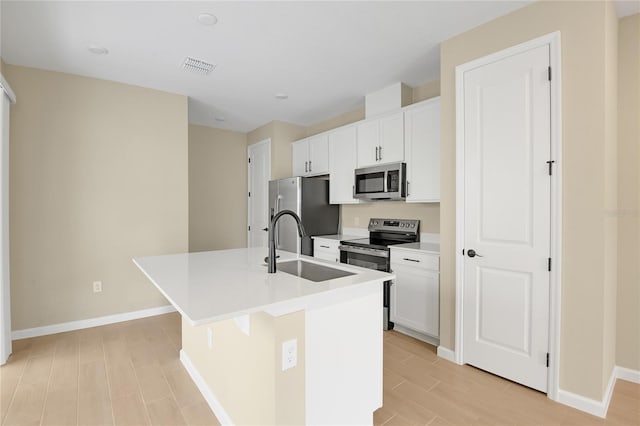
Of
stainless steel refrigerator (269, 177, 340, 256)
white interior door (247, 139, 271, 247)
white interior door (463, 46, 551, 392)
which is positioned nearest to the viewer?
white interior door (463, 46, 551, 392)

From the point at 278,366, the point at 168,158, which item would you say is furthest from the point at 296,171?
the point at 278,366

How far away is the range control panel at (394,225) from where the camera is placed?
3.61 m

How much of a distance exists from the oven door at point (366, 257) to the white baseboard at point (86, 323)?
2240 mm

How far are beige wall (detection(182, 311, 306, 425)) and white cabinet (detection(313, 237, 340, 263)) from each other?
2.10 m

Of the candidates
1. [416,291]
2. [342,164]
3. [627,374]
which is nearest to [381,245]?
[416,291]

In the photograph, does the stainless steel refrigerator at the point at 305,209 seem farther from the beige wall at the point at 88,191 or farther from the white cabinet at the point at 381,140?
the beige wall at the point at 88,191

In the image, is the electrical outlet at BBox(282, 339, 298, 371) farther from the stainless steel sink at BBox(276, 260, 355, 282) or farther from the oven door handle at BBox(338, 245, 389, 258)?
the oven door handle at BBox(338, 245, 389, 258)

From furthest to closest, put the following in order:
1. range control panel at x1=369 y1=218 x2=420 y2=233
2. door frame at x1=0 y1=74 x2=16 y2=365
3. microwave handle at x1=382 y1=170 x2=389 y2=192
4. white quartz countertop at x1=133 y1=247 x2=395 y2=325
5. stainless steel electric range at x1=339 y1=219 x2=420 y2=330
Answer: range control panel at x1=369 y1=218 x2=420 y2=233
microwave handle at x1=382 y1=170 x2=389 y2=192
stainless steel electric range at x1=339 y1=219 x2=420 y2=330
door frame at x1=0 y1=74 x2=16 y2=365
white quartz countertop at x1=133 y1=247 x2=395 y2=325

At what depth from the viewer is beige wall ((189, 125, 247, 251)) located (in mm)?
5230

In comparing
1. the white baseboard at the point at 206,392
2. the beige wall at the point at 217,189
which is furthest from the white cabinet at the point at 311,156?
the white baseboard at the point at 206,392

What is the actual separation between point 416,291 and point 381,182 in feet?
4.11

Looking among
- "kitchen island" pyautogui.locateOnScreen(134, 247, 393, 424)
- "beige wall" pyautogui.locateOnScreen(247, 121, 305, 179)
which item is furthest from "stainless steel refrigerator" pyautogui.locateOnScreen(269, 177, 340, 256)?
"kitchen island" pyautogui.locateOnScreen(134, 247, 393, 424)

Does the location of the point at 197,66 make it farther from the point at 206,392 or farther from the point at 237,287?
the point at 206,392

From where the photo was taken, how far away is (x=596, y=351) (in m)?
1.87
